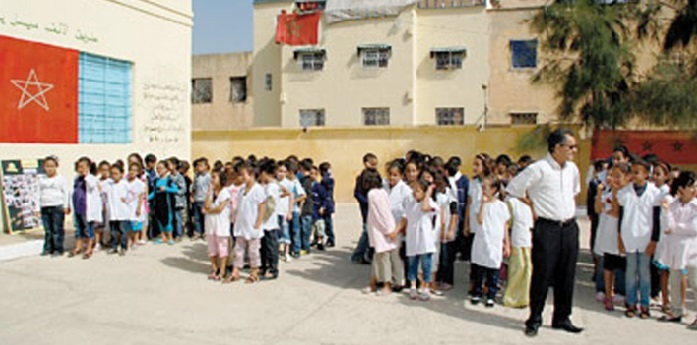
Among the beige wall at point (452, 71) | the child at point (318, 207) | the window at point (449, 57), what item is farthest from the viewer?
the window at point (449, 57)

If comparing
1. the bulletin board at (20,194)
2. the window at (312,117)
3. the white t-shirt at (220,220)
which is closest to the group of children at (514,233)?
the white t-shirt at (220,220)

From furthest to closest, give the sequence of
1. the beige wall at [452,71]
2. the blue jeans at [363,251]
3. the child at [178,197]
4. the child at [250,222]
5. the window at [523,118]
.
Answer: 1. the beige wall at [452,71]
2. the window at [523,118]
3. the child at [178,197]
4. the blue jeans at [363,251]
5. the child at [250,222]

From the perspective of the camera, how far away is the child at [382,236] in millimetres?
6469

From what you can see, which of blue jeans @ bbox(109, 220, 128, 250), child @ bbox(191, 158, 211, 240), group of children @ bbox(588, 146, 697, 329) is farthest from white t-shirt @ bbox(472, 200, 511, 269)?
blue jeans @ bbox(109, 220, 128, 250)

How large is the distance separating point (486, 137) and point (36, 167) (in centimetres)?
1064

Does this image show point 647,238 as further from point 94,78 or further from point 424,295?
point 94,78

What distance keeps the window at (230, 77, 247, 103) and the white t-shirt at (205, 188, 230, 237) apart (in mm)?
23843

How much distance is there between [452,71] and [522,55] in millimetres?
2949

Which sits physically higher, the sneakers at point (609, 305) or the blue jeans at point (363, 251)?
the blue jeans at point (363, 251)

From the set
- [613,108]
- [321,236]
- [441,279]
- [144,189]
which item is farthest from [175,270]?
[613,108]

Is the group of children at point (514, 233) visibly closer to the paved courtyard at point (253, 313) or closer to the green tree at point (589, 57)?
the paved courtyard at point (253, 313)

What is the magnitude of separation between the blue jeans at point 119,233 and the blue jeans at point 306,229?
265 cm

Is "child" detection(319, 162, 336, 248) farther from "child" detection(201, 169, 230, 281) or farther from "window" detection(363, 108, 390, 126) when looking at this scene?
"window" detection(363, 108, 390, 126)

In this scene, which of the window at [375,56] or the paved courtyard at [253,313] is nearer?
the paved courtyard at [253,313]
